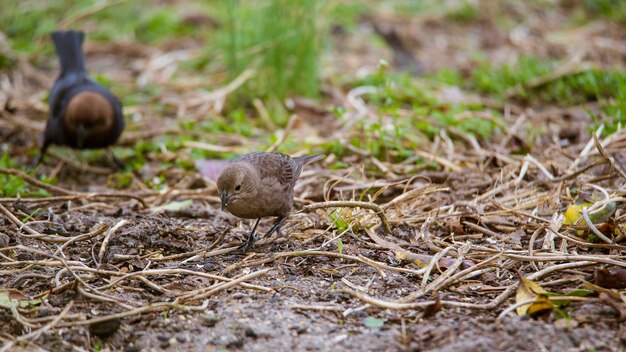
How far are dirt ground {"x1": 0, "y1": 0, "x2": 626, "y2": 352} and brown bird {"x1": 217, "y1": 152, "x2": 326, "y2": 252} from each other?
13cm

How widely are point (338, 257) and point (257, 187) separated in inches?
24.1

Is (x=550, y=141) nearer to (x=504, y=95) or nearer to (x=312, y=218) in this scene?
(x=504, y=95)

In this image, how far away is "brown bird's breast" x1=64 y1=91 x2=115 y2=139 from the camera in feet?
20.4

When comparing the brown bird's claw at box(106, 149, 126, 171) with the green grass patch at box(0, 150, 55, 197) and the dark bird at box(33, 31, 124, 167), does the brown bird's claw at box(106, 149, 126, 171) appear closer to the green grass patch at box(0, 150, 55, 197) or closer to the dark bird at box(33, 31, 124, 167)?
the dark bird at box(33, 31, 124, 167)

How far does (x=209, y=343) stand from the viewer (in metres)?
3.07

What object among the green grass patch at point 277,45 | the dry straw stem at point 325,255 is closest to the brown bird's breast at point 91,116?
the green grass patch at point 277,45

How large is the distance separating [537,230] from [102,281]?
7.43ft

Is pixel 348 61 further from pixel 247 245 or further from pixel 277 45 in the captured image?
pixel 247 245

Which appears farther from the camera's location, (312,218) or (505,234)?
(312,218)

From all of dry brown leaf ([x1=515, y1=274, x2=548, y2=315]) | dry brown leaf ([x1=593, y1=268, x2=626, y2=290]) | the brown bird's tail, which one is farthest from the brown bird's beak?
dry brown leaf ([x1=593, y1=268, x2=626, y2=290])

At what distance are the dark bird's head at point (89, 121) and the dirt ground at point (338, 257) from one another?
0.77ft

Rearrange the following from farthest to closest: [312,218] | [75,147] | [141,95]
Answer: [141,95] < [75,147] < [312,218]

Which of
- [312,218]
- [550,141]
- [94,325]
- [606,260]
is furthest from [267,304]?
[550,141]

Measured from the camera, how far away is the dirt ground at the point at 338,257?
A: 10.1ft
